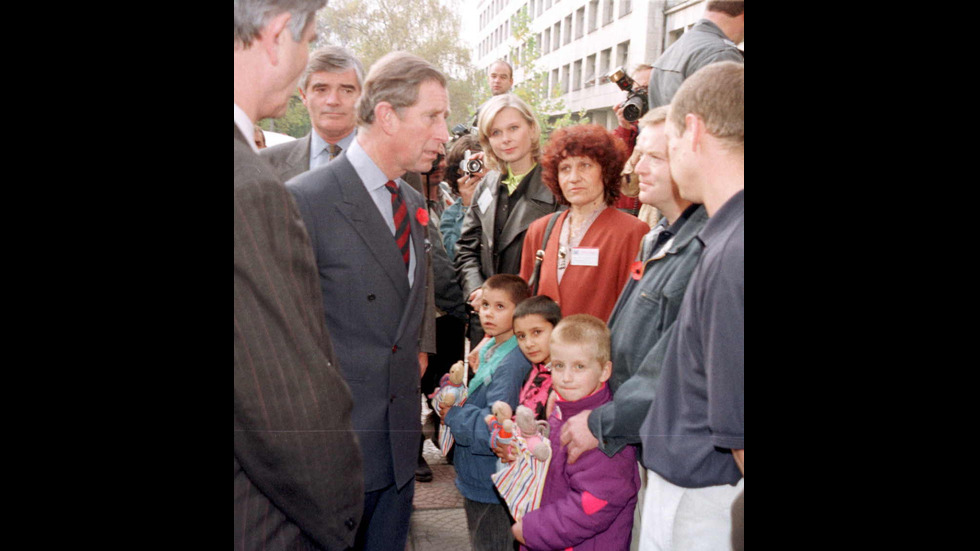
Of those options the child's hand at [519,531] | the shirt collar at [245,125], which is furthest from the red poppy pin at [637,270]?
the shirt collar at [245,125]

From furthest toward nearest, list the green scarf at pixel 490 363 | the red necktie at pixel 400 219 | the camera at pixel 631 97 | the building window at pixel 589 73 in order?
the green scarf at pixel 490 363 → the building window at pixel 589 73 → the camera at pixel 631 97 → the red necktie at pixel 400 219

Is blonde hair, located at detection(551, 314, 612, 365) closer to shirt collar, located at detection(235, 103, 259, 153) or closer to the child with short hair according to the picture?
the child with short hair

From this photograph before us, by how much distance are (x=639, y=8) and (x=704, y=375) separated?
2.76 feet

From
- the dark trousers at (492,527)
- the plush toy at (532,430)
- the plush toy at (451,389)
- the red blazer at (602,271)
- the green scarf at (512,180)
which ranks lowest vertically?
the dark trousers at (492,527)

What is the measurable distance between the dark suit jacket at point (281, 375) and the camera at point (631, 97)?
2.68 ft

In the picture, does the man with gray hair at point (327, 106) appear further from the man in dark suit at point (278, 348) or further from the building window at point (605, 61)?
the building window at point (605, 61)

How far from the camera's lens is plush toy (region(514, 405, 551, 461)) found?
1734 mm

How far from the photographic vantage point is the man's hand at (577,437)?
166 centimetres

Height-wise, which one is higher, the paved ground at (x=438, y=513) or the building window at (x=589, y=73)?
the building window at (x=589, y=73)

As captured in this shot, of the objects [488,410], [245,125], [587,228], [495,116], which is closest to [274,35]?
[245,125]

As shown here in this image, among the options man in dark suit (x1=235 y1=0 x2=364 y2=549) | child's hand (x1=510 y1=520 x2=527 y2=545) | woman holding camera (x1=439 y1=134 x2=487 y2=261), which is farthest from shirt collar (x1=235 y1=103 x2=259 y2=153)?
child's hand (x1=510 y1=520 x2=527 y2=545)

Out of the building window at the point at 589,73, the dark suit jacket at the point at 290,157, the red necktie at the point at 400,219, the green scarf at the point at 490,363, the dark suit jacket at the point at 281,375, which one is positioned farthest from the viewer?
the green scarf at the point at 490,363
